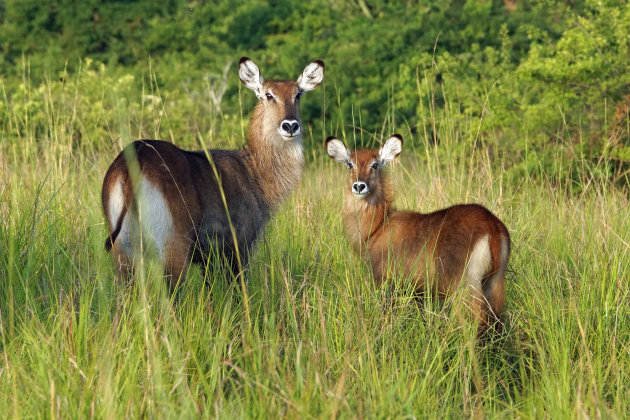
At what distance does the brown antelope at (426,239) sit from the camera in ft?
11.7

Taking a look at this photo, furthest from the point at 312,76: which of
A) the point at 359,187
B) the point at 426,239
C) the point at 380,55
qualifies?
the point at 380,55

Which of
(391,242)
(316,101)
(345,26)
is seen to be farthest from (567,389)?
(345,26)

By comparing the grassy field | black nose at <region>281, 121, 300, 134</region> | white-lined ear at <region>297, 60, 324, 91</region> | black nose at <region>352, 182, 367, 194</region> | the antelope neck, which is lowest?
the grassy field

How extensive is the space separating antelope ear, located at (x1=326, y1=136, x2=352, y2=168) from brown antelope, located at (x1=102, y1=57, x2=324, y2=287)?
189 mm

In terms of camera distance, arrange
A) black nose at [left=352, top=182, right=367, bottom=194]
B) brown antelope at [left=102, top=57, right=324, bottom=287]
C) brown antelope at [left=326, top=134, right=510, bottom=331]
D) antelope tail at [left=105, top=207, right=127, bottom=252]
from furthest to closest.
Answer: black nose at [left=352, top=182, right=367, bottom=194] → brown antelope at [left=326, top=134, right=510, bottom=331] → brown antelope at [left=102, top=57, right=324, bottom=287] → antelope tail at [left=105, top=207, right=127, bottom=252]

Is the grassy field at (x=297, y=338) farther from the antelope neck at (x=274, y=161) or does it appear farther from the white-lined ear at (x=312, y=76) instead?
the white-lined ear at (x=312, y=76)

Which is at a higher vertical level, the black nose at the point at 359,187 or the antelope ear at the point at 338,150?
the antelope ear at the point at 338,150

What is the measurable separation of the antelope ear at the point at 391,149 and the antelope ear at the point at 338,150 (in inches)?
7.1

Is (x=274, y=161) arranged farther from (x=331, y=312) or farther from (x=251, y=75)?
(x=331, y=312)

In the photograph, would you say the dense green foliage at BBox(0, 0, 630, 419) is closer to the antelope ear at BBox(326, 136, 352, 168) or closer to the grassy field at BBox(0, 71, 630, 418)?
the grassy field at BBox(0, 71, 630, 418)

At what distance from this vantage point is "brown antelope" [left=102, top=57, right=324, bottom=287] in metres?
3.33

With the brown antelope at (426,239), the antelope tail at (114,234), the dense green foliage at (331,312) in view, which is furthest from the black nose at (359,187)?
the antelope tail at (114,234)

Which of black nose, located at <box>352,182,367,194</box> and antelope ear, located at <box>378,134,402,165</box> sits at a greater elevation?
antelope ear, located at <box>378,134,402,165</box>

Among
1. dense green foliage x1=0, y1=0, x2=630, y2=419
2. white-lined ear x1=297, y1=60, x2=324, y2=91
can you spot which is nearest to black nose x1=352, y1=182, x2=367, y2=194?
dense green foliage x1=0, y1=0, x2=630, y2=419
